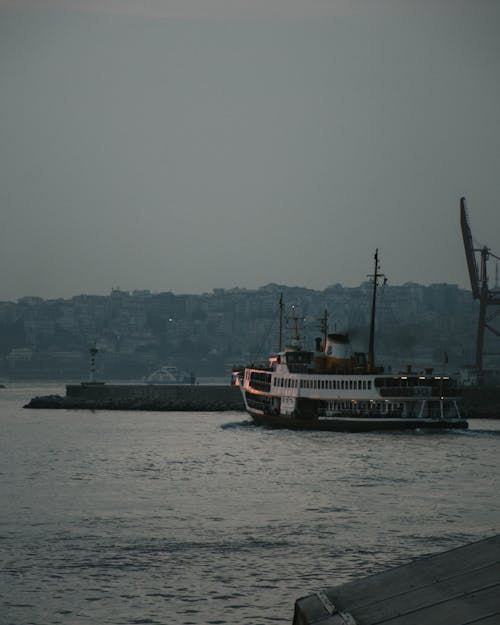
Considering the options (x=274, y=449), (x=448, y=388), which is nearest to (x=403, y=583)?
(x=274, y=449)

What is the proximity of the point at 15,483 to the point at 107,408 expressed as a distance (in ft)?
270

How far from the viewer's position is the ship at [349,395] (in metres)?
76.4

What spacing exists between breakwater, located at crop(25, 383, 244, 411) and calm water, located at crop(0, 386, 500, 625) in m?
55.9

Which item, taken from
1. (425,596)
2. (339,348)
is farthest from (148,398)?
(425,596)

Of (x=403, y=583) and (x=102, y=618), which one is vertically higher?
(x=403, y=583)

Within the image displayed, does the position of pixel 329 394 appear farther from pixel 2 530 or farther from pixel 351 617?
pixel 351 617

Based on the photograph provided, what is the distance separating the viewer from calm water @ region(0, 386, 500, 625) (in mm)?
22078

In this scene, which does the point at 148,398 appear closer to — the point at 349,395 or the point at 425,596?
the point at 349,395

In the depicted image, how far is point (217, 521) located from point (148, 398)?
9902cm

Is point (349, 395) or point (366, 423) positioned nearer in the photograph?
point (366, 423)

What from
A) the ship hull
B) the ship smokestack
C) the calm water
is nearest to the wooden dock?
the calm water

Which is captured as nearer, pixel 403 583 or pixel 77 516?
pixel 403 583

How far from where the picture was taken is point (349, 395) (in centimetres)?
7788

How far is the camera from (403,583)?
12.5 meters
